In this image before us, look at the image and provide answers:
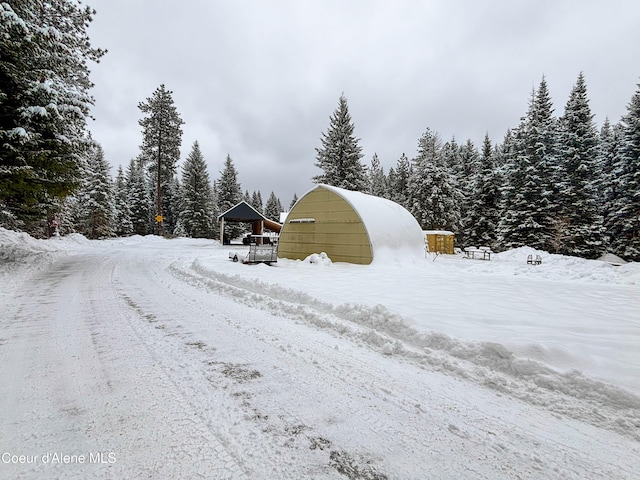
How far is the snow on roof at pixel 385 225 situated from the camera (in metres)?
12.5

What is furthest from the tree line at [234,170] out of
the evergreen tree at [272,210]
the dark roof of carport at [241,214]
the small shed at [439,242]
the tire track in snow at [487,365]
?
the evergreen tree at [272,210]

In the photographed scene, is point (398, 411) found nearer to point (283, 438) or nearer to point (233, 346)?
point (283, 438)

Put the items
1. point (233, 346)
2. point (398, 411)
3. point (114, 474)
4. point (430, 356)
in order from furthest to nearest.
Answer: point (233, 346) < point (430, 356) < point (398, 411) < point (114, 474)

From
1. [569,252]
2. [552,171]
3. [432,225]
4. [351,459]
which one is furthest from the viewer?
[432,225]

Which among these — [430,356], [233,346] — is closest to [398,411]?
[430,356]

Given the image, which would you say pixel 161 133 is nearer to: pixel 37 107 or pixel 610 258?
pixel 37 107

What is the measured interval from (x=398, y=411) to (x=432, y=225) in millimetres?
32114

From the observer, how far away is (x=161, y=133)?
3428 centimetres

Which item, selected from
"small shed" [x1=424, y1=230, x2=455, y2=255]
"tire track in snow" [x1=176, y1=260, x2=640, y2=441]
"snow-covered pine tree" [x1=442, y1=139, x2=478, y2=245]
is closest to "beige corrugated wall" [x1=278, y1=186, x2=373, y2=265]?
"tire track in snow" [x1=176, y1=260, x2=640, y2=441]

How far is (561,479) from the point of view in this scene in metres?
1.83

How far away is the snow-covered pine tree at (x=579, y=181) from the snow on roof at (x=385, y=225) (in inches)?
610

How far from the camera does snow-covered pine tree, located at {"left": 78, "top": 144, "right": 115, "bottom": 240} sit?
30.4 meters

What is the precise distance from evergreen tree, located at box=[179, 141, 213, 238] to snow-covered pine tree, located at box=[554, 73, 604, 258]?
1507 inches

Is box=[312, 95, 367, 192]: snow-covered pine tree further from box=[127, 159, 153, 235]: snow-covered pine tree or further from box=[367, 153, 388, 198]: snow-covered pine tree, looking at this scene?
box=[127, 159, 153, 235]: snow-covered pine tree
